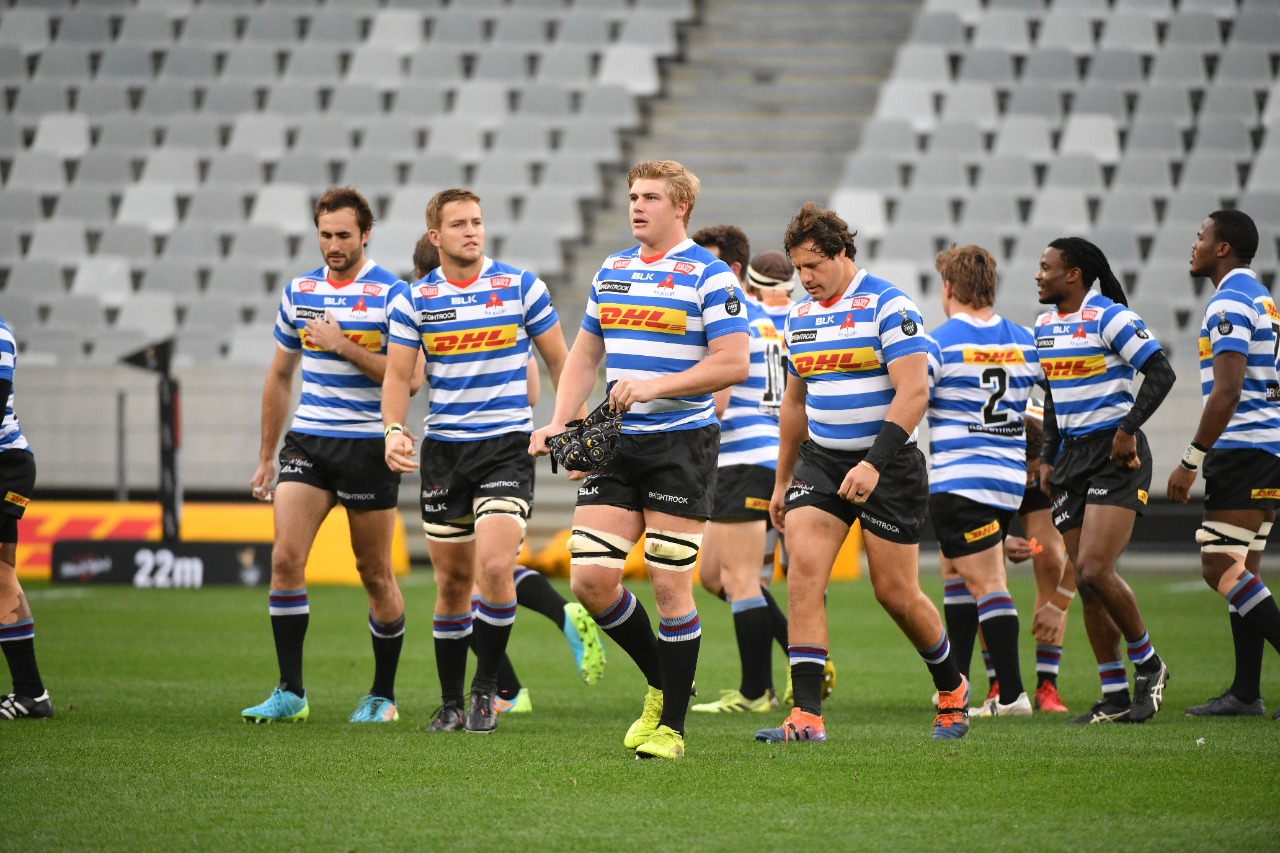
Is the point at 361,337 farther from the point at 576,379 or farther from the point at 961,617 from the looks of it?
the point at 961,617

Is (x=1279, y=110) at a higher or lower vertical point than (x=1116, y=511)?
higher

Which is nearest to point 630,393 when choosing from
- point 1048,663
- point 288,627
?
point 288,627

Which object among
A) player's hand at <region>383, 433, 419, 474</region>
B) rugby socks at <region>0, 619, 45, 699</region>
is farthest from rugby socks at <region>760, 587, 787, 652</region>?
rugby socks at <region>0, 619, 45, 699</region>

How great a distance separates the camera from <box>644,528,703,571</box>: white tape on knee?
5.73 meters

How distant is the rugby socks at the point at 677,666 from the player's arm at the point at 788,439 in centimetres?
86

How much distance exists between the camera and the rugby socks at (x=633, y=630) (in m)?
5.96

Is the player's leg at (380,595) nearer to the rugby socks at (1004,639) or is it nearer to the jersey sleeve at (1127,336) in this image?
the rugby socks at (1004,639)

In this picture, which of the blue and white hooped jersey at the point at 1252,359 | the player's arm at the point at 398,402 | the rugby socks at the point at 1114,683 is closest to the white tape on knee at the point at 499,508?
the player's arm at the point at 398,402

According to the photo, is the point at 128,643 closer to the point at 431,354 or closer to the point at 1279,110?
the point at 431,354

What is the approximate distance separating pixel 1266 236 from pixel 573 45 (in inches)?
374

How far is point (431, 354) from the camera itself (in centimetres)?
668

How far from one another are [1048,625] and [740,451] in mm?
1763

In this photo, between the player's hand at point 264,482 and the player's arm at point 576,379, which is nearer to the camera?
the player's arm at point 576,379

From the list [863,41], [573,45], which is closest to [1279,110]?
[863,41]
